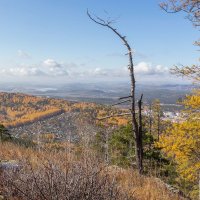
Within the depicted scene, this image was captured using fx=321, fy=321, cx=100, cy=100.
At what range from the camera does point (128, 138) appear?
89.8 feet

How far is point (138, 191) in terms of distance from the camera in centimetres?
532

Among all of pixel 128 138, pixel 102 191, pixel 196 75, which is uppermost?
pixel 196 75

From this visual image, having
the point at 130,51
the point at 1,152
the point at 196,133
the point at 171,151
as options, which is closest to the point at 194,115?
the point at 196,133

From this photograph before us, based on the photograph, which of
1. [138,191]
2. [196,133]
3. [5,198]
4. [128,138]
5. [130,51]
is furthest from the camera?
[128,138]

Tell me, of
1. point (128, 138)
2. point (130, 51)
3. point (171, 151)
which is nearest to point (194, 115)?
point (171, 151)

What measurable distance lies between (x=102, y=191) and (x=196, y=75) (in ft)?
41.8

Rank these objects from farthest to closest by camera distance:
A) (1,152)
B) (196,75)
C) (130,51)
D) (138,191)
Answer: (196,75) → (130,51) → (1,152) → (138,191)

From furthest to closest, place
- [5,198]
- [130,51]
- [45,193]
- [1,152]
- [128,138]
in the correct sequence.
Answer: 1. [128,138]
2. [130,51]
3. [1,152]
4. [5,198]
5. [45,193]

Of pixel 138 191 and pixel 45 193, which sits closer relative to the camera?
pixel 45 193

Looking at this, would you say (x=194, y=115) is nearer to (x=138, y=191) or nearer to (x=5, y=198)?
(x=138, y=191)

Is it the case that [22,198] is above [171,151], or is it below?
above

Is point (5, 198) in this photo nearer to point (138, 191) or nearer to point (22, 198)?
point (22, 198)

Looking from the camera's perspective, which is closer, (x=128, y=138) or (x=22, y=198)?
(x=22, y=198)

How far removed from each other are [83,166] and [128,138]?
23.9m
